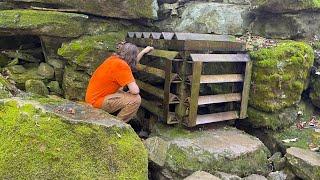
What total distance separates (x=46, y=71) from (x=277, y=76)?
5785 millimetres

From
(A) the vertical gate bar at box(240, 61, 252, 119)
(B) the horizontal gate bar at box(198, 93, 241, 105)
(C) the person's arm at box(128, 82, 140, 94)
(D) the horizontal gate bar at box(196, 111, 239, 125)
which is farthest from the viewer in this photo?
(A) the vertical gate bar at box(240, 61, 252, 119)

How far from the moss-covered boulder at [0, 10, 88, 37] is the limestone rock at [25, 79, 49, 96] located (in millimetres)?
1251

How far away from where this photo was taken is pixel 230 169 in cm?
634

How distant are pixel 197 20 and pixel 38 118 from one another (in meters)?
6.44

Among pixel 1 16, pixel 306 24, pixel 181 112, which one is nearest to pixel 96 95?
pixel 181 112

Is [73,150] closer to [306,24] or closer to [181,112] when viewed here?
[181,112]

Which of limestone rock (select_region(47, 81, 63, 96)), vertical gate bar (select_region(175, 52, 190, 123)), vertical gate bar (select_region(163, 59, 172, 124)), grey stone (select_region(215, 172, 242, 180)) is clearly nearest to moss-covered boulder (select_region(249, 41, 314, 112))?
vertical gate bar (select_region(175, 52, 190, 123))

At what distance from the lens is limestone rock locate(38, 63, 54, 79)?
916 centimetres

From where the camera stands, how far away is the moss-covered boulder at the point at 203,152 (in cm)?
607

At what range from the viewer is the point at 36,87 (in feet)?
28.6

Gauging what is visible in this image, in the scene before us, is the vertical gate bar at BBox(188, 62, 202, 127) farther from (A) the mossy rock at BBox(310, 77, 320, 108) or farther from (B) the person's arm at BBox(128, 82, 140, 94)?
(A) the mossy rock at BBox(310, 77, 320, 108)

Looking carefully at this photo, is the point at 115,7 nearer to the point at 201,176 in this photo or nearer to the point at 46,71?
the point at 46,71

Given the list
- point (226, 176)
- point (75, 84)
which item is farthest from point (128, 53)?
point (226, 176)

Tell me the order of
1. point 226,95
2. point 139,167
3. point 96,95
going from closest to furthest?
point 139,167 → point 96,95 → point 226,95
